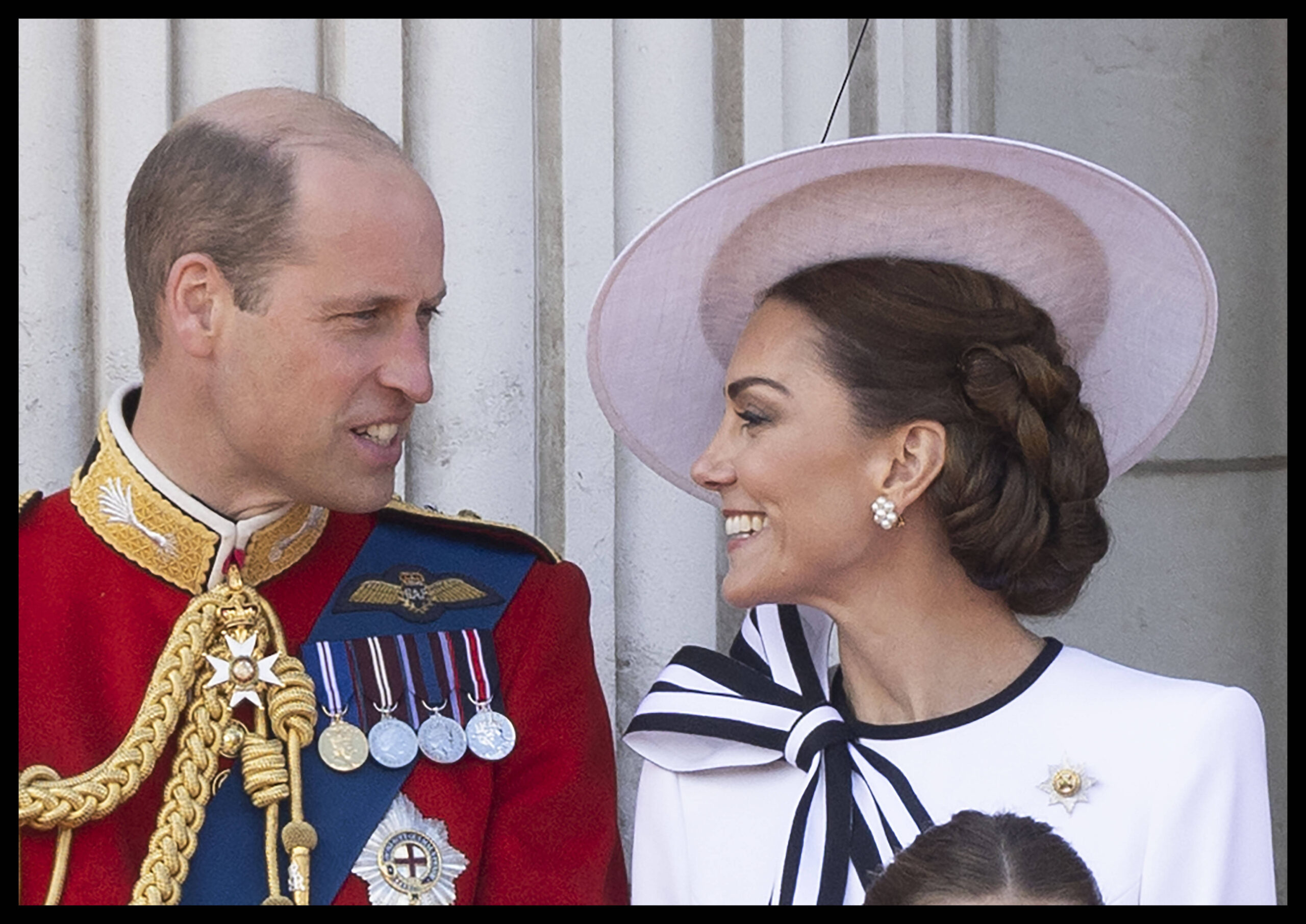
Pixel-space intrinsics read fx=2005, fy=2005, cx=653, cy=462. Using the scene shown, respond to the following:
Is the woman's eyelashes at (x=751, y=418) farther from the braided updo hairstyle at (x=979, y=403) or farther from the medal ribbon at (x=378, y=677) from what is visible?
the medal ribbon at (x=378, y=677)

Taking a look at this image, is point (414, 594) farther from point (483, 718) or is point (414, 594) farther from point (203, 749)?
point (203, 749)

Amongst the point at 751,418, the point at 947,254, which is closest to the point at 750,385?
the point at 751,418

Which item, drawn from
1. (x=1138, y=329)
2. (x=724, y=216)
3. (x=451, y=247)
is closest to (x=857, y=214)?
(x=724, y=216)

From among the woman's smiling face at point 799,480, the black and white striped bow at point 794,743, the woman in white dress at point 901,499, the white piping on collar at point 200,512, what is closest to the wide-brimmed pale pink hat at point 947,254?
the woman in white dress at point 901,499

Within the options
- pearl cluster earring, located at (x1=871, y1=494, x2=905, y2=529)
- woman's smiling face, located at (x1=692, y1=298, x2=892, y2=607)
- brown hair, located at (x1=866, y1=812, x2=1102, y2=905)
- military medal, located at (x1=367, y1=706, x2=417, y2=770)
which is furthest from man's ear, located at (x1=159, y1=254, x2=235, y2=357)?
brown hair, located at (x1=866, y1=812, x2=1102, y2=905)

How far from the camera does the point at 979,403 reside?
2.18 meters

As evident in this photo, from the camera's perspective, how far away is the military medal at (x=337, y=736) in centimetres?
217

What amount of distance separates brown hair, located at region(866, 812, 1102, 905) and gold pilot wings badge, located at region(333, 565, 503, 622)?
1.92 feet

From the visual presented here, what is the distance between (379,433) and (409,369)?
9 centimetres

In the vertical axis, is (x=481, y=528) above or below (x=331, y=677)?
above

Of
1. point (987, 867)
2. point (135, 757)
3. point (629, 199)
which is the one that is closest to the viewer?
point (987, 867)

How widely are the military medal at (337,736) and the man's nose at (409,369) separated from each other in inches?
12.3
